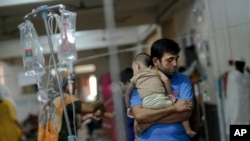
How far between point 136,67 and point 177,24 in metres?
2.35

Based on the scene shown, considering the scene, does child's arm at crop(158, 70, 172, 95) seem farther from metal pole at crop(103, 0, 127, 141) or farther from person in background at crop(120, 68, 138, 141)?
metal pole at crop(103, 0, 127, 141)

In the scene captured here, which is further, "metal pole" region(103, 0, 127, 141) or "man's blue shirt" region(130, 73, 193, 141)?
"metal pole" region(103, 0, 127, 141)

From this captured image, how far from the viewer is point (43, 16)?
1.93 metres

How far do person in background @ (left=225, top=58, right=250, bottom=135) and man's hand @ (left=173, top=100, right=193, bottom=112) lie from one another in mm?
1305

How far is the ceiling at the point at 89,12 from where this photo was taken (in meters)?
2.59

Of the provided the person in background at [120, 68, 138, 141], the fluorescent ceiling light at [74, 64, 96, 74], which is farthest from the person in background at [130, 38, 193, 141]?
the fluorescent ceiling light at [74, 64, 96, 74]

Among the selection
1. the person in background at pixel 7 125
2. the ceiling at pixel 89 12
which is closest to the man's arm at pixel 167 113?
the ceiling at pixel 89 12

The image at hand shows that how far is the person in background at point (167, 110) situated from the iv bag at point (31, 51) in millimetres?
664

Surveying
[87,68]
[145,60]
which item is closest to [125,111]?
[145,60]

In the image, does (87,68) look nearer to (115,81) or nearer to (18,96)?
(18,96)

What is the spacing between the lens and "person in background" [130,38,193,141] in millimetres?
1602

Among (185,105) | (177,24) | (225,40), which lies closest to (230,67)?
(225,40)

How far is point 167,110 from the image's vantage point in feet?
5.22

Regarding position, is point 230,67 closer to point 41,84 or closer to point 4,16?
point 41,84
